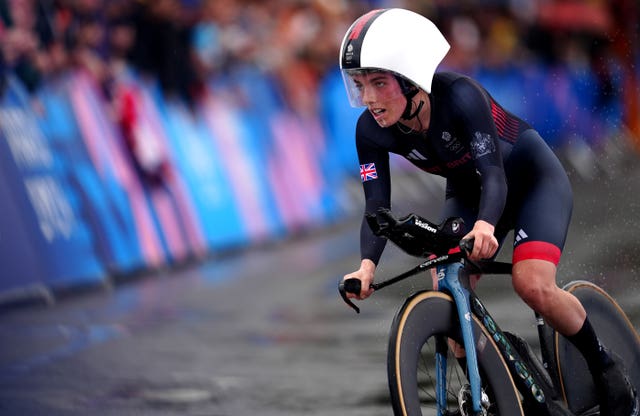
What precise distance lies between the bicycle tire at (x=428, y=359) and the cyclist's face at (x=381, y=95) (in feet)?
2.47

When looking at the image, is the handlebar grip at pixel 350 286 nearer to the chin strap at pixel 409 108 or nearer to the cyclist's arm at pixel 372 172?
the cyclist's arm at pixel 372 172

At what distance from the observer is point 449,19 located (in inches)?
1148

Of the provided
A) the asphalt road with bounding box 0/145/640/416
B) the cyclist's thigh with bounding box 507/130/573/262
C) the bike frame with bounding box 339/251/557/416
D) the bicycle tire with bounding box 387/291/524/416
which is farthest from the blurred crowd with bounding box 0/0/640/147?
the bicycle tire with bounding box 387/291/524/416

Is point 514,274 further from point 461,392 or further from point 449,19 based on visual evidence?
point 449,19

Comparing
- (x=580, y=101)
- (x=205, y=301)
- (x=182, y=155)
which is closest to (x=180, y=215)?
(x=182, y=155)

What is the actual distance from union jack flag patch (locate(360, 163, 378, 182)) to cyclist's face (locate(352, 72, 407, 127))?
0.29 m

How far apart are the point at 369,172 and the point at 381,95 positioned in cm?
44

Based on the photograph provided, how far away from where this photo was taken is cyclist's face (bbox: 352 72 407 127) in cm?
535

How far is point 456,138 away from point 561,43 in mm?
31276

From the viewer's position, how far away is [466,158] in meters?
5.70

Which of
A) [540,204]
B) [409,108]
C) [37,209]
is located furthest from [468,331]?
[37,209]

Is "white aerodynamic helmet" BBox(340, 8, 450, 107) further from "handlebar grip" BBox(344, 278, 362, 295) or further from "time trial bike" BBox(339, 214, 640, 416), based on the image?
"handlebar grip" BBox(344, 278, 362, 295)

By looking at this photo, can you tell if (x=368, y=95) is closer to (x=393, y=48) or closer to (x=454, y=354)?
(x=393, y=48)

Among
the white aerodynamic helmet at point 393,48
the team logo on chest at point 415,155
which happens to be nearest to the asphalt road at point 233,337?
the team logo on chest at point 415,155
